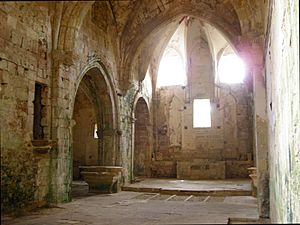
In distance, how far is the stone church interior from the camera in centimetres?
418

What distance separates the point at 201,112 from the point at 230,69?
2478 mm

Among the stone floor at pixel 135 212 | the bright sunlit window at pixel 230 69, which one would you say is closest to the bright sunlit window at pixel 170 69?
the bright sunlit window at pixel 230 69

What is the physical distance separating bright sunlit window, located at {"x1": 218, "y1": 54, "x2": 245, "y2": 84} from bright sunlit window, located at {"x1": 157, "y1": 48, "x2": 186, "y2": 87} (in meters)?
1.95

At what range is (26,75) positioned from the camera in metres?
6.88

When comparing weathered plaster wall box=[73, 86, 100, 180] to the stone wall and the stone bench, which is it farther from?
the stone bench

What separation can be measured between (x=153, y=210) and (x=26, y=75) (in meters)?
3.74

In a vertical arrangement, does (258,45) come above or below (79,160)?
above

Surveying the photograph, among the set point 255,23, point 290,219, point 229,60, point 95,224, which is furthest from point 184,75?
point 290,219

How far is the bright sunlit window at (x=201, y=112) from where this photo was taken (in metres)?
16.6

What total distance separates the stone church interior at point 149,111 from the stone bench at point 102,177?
0.13 feet

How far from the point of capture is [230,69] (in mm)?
16406

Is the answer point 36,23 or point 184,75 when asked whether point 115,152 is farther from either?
point 184,75

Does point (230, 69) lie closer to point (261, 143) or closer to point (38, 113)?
point (261, 143)

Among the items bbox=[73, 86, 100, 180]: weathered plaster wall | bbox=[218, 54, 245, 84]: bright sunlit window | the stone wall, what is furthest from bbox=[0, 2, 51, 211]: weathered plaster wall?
bbox=[218, 54, 245, 84]: bright sunlit window
